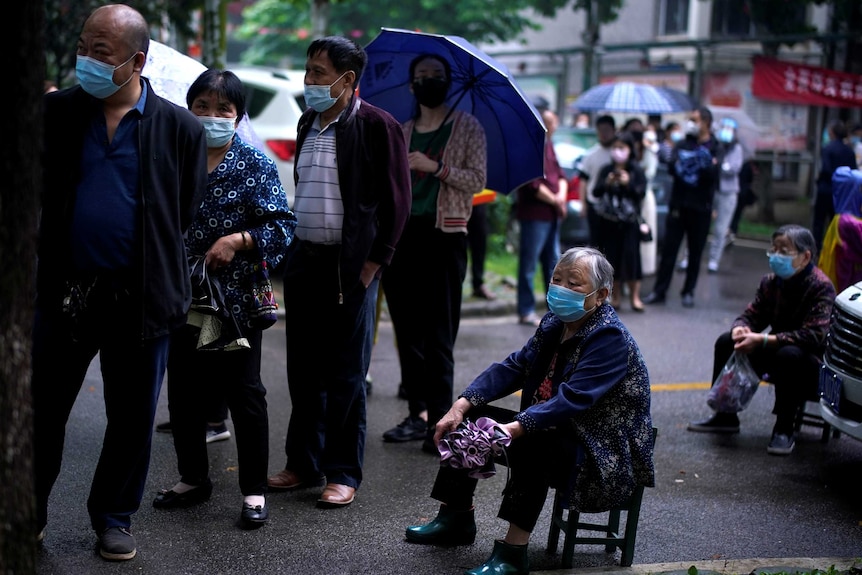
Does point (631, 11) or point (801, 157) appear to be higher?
point (631, 11)

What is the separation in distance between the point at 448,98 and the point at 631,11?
78.9ft

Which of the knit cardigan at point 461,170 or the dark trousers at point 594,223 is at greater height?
the knit cardigan at point 461,170

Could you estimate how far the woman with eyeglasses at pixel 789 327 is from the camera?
19.4ft

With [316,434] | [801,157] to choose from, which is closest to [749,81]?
[801,157]

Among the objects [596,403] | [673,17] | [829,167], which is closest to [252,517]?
[596,403]

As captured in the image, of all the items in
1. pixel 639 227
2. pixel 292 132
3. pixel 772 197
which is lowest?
pixel 772 197

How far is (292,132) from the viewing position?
10484 mm

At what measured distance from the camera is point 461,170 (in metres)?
5.67

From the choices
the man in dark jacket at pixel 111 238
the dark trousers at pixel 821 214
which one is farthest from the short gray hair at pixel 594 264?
the dark trousers at pixel 821 214

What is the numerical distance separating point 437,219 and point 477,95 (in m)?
0.80

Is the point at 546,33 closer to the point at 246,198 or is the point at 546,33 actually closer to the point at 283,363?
the point at 283,363

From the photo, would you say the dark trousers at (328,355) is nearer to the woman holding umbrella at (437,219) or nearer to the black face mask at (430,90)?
the woman holding umbrella at (437,219)

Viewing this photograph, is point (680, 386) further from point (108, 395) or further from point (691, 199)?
point (108, 395)

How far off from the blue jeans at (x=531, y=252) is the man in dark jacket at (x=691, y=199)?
6.12ft
